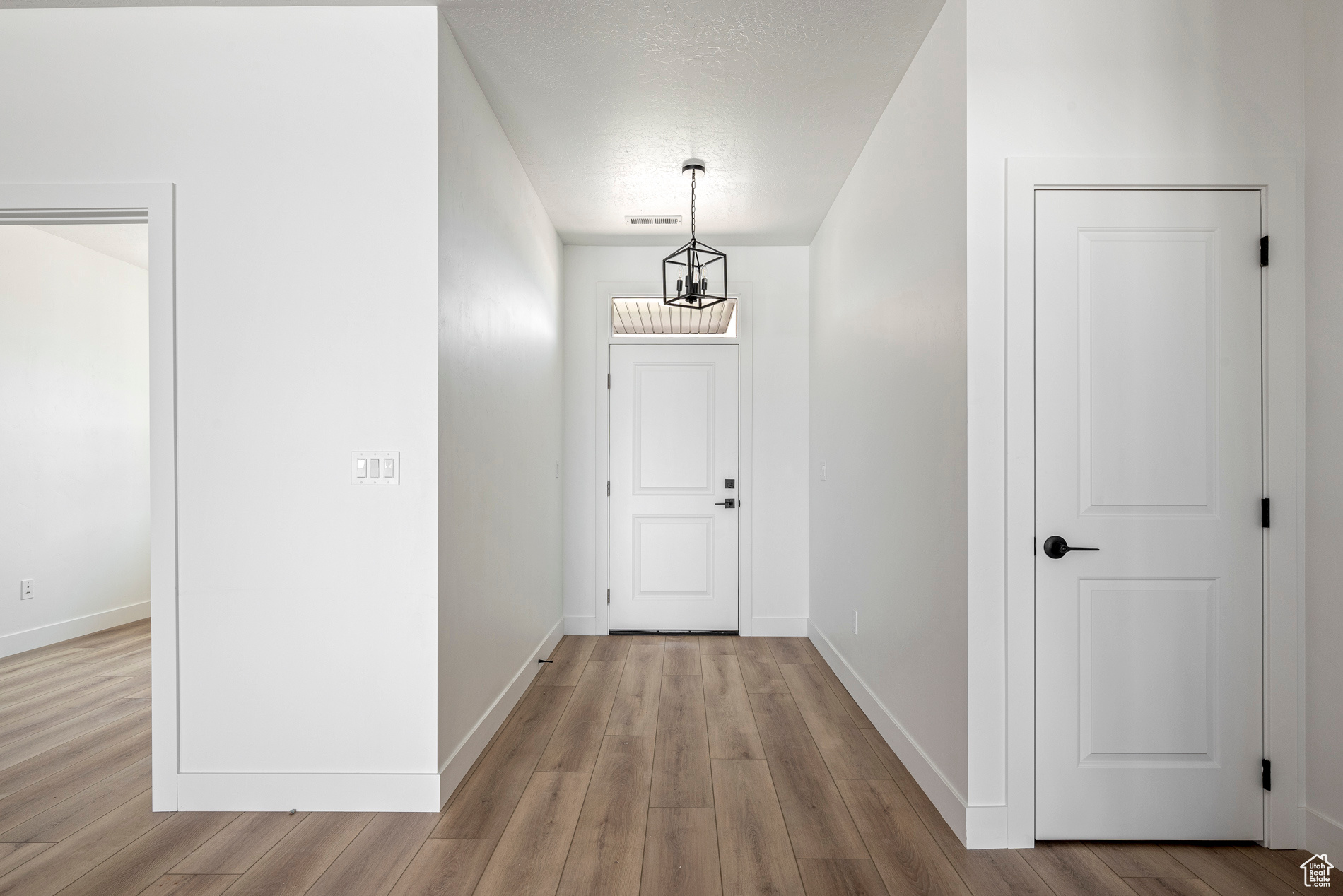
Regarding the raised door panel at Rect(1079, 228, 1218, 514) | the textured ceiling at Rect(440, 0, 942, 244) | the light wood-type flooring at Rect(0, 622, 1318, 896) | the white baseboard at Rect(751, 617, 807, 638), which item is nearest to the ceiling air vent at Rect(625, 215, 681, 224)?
the textured ceiling at Rect(440, 0, 942, 244)

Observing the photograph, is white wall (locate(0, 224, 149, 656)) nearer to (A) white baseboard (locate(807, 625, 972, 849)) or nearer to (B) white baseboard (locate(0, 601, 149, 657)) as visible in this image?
(B) white baseboard (locate(0, 601, 149, 657))

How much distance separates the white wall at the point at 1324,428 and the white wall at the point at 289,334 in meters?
2.81

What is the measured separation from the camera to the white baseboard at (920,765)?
2.12 meters

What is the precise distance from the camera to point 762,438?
4.96 m

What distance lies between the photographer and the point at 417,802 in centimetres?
233

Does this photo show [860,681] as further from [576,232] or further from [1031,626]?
[576,232]

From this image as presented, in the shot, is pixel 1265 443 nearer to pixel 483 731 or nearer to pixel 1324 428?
pixel 1324 428

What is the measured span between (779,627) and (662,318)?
242cm

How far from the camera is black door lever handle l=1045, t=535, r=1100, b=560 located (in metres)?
2.13

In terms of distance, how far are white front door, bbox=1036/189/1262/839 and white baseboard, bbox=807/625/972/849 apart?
8.8 inches

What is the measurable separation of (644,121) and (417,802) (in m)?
2.95

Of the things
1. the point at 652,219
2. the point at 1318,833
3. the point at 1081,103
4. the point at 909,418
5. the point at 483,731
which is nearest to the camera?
the point at 1318,833

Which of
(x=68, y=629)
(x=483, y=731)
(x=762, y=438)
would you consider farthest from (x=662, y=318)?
(x=68, y=629)

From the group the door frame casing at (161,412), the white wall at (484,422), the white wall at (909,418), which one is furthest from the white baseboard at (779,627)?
the door frame casing at (161,412)
